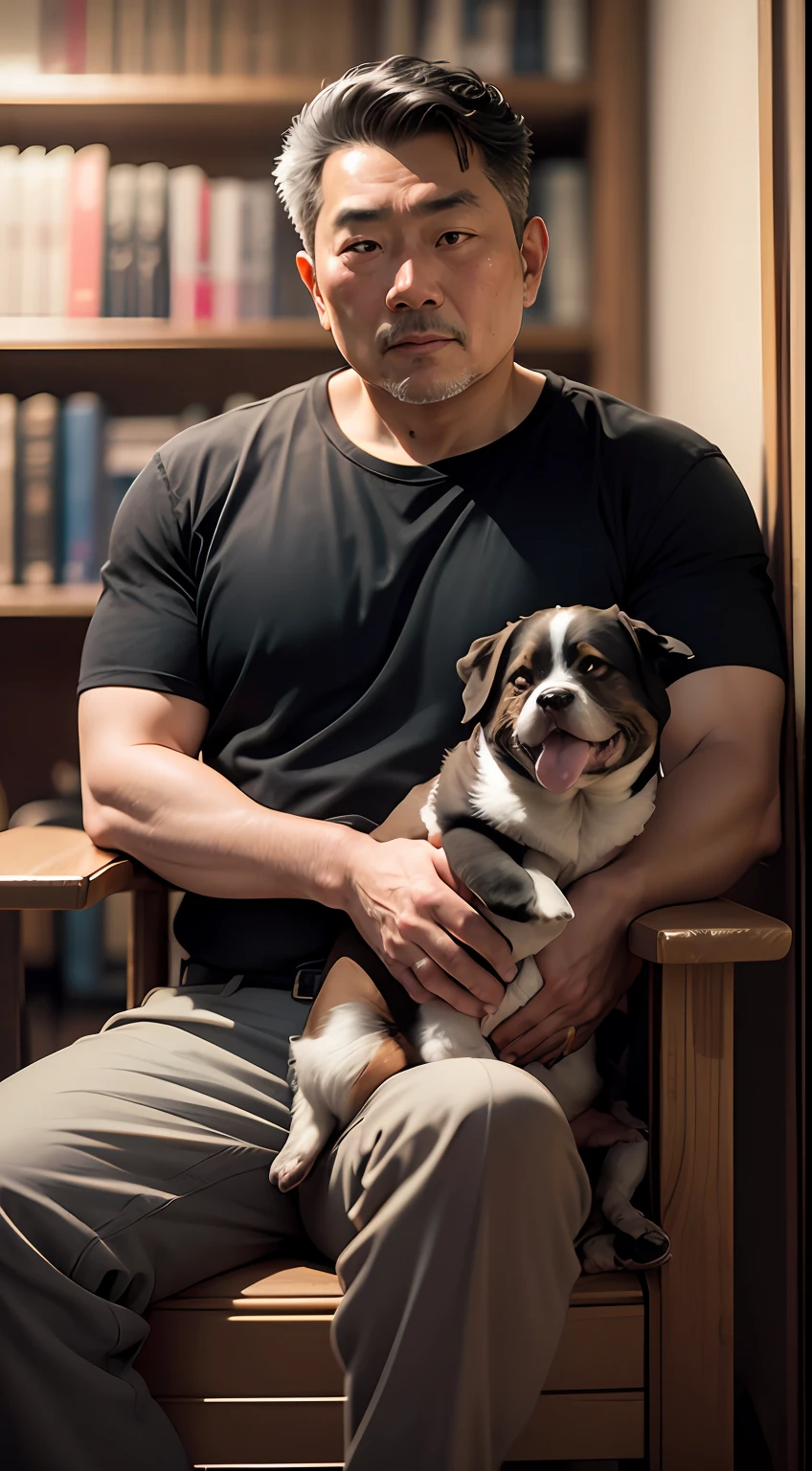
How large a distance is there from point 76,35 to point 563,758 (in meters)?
1.83

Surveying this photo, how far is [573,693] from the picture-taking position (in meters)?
0.96

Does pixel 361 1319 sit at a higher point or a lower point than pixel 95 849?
lower

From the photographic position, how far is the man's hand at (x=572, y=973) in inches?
42.1

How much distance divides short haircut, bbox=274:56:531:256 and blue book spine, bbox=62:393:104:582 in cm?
81

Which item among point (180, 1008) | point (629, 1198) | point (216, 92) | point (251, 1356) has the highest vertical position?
point (216, 92)

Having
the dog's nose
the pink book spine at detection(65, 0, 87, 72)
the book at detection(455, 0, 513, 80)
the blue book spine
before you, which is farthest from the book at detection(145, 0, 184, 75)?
the dog's nose

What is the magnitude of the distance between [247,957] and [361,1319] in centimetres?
45

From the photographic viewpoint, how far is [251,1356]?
38.1 inches

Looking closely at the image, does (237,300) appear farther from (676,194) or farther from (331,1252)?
(331,1252)

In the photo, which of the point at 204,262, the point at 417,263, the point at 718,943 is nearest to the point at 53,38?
the point at 204,262

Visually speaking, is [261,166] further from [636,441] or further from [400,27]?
[636,441]

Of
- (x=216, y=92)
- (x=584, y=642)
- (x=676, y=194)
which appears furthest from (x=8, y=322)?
(x=584, y=642)

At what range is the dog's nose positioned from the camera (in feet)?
3.14

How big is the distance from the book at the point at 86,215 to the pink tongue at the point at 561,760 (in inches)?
57.4
